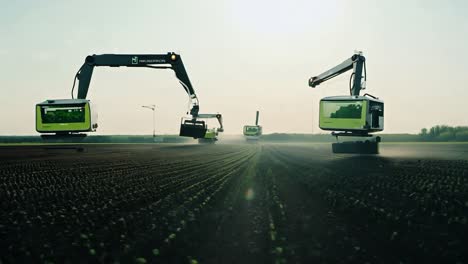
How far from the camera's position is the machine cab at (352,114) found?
21156 mm

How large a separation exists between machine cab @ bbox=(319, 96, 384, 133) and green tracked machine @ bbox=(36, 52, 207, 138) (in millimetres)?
9412

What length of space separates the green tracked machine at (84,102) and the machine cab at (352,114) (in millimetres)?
9412

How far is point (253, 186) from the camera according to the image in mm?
8539

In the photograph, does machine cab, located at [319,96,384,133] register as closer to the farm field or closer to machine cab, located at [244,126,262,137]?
the farm field

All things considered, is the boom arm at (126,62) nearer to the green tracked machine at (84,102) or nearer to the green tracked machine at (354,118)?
the green tracked machine at (84,102)

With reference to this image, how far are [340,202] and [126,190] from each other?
4.34 meters

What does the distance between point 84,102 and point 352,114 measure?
15.3m

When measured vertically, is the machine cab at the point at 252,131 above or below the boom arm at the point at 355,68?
below

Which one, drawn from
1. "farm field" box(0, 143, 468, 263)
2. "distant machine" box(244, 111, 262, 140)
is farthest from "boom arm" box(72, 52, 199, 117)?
"distant machine" box(244, 111, 262, 140)

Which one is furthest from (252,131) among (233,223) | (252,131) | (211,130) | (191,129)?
(233,223)

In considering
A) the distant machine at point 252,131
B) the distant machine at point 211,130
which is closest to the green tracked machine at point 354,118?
the distant machine at point 211,130

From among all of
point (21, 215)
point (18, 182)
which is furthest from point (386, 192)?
point (18, 182)

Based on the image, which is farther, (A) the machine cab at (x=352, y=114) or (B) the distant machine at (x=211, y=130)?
(B) the distant machine at (x=211, y=130)

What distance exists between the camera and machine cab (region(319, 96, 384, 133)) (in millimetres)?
21156
